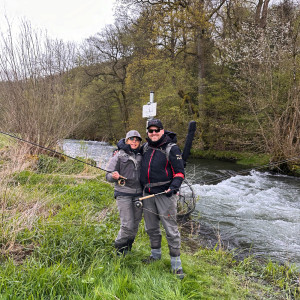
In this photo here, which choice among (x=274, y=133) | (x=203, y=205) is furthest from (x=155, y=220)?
(x=274, y=133)

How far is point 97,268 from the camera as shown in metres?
3.01

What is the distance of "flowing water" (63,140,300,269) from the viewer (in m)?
5.10

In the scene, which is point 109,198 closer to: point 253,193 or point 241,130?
point 253,193

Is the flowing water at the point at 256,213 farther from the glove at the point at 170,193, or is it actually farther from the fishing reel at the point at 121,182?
the fishing reel at the point at 121,182

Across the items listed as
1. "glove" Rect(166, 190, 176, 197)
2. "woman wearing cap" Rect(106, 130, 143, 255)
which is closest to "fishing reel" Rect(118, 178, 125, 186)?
"woman wearing cap" Rect(106, 130, 143, 255)

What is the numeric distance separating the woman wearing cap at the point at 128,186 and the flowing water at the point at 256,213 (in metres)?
1.91

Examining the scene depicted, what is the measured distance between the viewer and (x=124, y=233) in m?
3.54

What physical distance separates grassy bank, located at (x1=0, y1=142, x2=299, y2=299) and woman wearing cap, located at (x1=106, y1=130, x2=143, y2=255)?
343 mm

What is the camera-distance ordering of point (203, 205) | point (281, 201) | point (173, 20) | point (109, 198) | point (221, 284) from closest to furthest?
point (221, 284) < point (109, 198) < point (203, 205) < point (281, 201) < point (173, 20)

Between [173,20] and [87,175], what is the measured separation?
12930 millimetres

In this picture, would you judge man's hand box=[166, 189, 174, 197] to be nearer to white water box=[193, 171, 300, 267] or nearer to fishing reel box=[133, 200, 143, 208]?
fishing reel box=[133, 200, 143, 208]

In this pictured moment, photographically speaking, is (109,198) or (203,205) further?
(203,205)

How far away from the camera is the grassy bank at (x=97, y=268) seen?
262 centimetres

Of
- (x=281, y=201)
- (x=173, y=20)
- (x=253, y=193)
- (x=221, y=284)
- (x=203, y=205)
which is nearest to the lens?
(x=221, y=284)
